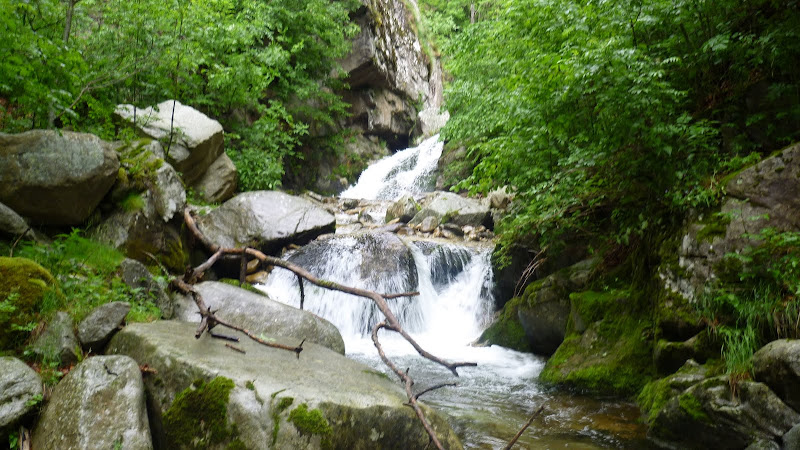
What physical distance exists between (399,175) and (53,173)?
47.3ft

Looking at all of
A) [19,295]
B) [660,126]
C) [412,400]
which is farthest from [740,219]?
[19,295]

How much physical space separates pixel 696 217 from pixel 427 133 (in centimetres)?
1873

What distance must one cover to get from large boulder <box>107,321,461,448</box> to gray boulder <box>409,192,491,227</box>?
9819 mm

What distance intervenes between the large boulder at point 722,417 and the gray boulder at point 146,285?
4.81m

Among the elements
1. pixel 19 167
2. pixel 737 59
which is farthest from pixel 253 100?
pixel 737 59

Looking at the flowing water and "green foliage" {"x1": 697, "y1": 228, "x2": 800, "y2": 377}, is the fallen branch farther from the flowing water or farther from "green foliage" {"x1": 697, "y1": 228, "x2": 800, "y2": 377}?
"green foliage" {"x1": 697, "y1": 228, "x2": 800, "y2": 377}

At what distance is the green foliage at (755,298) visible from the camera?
3.68m

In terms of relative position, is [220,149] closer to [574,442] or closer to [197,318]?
[197,318]

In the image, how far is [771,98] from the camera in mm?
4793

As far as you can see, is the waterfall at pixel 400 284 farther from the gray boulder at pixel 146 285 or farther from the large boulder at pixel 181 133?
the gray boulder at pixel 146 285

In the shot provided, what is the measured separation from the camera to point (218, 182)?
10.3m

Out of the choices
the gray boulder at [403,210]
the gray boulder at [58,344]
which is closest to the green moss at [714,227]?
the gray boulder at [58,344]

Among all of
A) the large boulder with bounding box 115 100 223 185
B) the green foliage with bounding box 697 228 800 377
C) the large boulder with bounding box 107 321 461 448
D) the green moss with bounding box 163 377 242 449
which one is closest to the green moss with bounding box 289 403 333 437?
the large boulder with bounding box 107 321 461 448

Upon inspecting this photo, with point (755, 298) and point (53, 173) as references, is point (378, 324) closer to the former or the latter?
point (755, 298)
